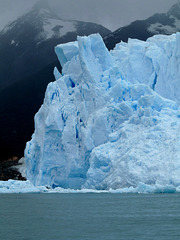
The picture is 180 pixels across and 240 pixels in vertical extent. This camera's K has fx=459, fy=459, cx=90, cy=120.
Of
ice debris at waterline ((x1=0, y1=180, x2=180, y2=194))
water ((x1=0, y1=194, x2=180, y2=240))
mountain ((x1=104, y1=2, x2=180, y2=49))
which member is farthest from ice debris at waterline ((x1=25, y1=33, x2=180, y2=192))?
mountain ((x1=104, y1=2, x2=180, y2=49))

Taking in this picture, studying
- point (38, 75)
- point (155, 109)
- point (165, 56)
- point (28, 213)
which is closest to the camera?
point (28, 213)

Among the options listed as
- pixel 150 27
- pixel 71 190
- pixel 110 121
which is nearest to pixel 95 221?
pixel 71 190

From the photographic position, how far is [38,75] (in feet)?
205

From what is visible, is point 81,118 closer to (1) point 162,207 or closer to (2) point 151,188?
(2) point 151,188

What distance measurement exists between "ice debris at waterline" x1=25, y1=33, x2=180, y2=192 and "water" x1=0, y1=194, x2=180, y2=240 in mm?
4749

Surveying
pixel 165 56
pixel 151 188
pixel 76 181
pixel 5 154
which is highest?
pixel 165 56

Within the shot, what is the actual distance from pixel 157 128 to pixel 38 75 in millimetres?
39997

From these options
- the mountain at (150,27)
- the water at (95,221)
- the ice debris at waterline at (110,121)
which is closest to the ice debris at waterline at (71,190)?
the ice debris at waterline at (110,121)

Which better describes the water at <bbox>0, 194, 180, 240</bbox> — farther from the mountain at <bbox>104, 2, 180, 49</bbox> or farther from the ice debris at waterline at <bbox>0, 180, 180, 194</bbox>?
the mountain at <bbox>104, 2, 180, 49</bbox>

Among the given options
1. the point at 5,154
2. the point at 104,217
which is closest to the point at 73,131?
the point at 104,217

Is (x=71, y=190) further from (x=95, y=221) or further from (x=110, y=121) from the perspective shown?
(x=95, y=221)

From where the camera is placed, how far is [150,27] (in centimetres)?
5700

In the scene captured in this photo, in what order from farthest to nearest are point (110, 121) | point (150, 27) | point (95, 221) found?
point (150, 27)
point (110, 121)
point (95, 221)

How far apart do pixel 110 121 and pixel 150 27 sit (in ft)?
109
